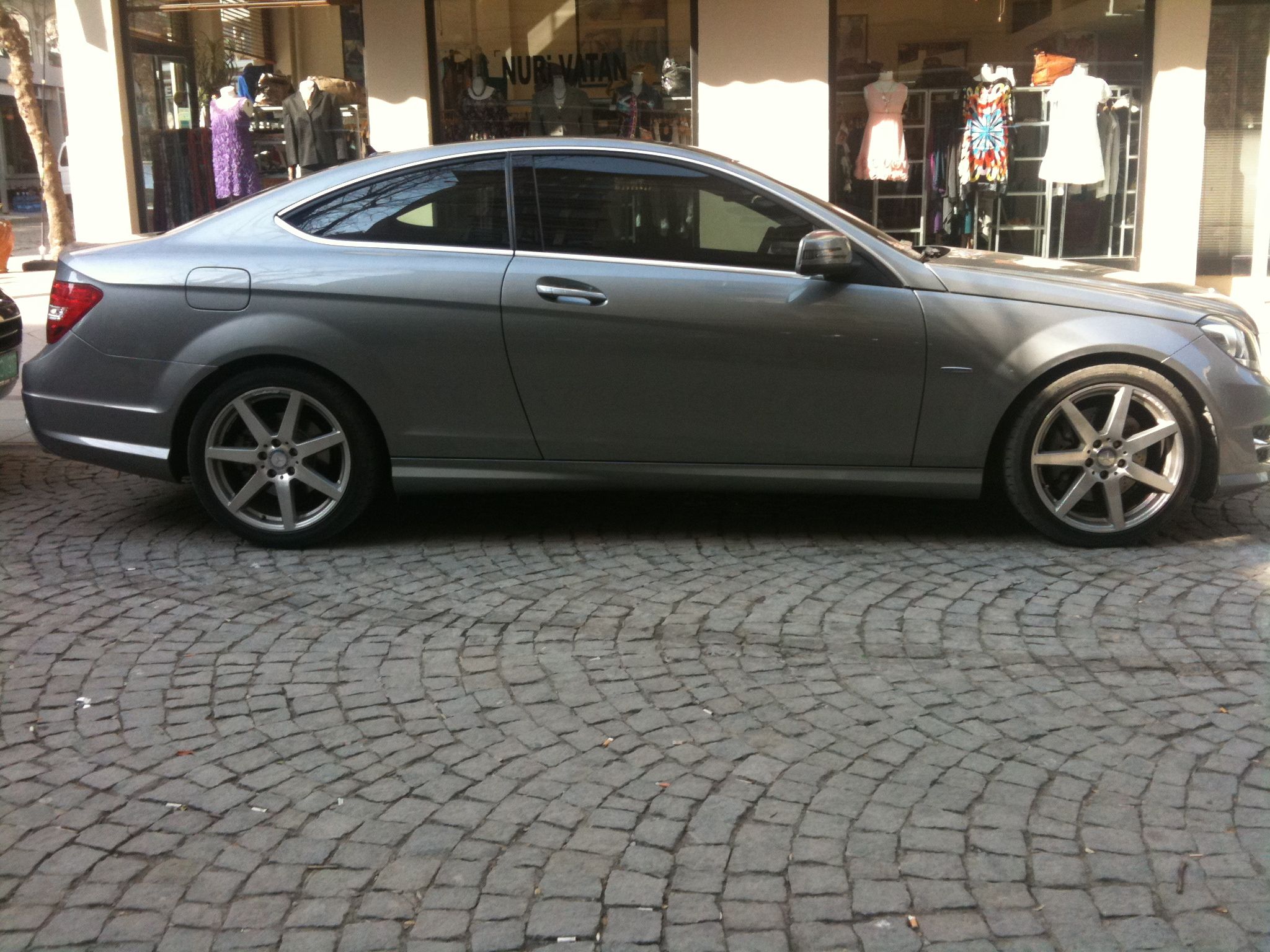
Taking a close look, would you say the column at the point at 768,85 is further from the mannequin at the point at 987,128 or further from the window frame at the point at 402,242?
the window frame at the point at 402,242

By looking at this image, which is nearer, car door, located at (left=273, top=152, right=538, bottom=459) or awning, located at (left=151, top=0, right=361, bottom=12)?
car door, located at (left=273, top=152, right=538, bottom=459)

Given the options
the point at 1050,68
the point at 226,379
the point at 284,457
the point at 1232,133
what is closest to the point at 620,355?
the point at 284,457

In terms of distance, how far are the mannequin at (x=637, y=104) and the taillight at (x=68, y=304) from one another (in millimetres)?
7729

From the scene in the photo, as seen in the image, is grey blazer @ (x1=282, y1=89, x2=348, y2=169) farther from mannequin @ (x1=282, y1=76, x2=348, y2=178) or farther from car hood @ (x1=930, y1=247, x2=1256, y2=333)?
car hood @ (x1=930, y1=247, x2=1256, y2=333)

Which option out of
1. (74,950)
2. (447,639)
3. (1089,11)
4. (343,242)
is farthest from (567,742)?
(1089,11)

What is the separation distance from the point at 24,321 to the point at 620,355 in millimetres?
9328

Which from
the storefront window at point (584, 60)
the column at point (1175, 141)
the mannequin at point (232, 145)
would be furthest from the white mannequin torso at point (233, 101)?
the column at point (1175, 141)

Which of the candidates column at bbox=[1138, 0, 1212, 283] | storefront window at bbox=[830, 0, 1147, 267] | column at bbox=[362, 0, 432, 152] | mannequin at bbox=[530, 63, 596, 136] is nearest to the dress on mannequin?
mannequin at bbox=[530, 63, 596, 136]

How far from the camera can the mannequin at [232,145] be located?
45.4ft

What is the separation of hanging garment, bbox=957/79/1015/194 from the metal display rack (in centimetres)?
15

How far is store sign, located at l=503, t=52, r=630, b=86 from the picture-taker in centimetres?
1288

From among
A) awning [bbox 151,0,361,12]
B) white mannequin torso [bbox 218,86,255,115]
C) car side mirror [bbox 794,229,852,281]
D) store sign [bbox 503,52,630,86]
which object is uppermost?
awning [bbox 151,0,361,12]

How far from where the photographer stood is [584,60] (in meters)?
12.9

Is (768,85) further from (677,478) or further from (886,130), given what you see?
(677,478)
